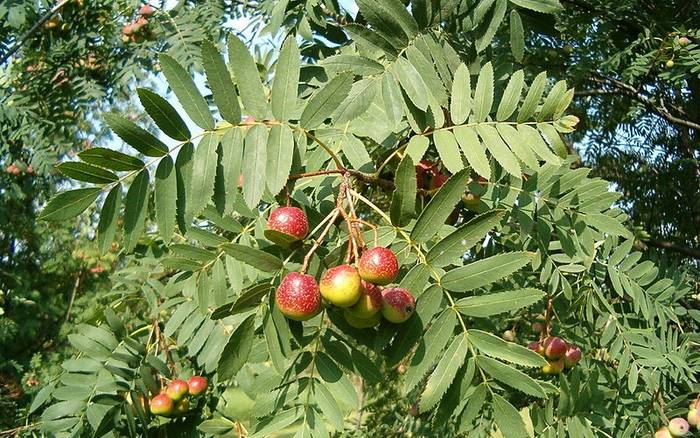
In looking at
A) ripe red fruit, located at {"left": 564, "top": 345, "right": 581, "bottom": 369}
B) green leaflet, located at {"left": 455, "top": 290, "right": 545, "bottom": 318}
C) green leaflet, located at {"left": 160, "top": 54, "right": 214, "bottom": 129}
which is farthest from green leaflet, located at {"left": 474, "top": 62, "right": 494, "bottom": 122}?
ripe red fruit, located at {"left": 564, "top": 345, "right": 581, "bottom": 369}

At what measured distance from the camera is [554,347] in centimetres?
229

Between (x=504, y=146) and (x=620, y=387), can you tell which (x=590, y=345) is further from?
(x=504, y=146)

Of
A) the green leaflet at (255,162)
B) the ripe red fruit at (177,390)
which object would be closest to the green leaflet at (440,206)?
the green leaflet at (255,162)

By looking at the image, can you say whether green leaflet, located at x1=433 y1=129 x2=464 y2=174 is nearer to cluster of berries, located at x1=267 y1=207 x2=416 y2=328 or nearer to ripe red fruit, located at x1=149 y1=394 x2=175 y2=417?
cluster of berries, located at x1=267 y1=207 x2=416 y2=328

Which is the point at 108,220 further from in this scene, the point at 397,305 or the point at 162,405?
the point at 162,405

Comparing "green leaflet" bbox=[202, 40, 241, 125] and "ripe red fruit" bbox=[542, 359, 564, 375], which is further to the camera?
"ripe red fruit" bbox=[542, 359, 564, 375]

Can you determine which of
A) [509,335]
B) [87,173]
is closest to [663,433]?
[509,335]

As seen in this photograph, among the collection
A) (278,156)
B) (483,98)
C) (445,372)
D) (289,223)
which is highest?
(278,156)

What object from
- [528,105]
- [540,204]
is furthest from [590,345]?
[528,105]

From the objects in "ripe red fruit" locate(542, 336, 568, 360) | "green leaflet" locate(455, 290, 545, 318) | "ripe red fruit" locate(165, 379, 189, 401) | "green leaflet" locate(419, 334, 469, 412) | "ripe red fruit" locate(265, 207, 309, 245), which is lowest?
"ripe red fruit" locate(542, 336, 568, 360)

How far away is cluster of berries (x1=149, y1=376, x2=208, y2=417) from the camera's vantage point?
238 cm

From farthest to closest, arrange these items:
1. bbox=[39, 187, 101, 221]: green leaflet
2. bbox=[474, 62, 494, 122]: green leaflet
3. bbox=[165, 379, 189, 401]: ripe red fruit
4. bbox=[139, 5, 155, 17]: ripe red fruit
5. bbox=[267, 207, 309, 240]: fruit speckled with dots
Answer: bbox=[139, 5, 155, 17]: ripe red fruit, bbox=[165, 379, 189, 401]: ripe red fruit, bbox=[474, 62, 494, 122]: green leaflet, bbox=[267, 207, 309, 240]: fruit speckled with dots, bbox=[39, 187, 101, 221]: green leaflet

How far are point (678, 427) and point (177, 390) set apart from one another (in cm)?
196

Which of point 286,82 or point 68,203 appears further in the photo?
point 286,82
